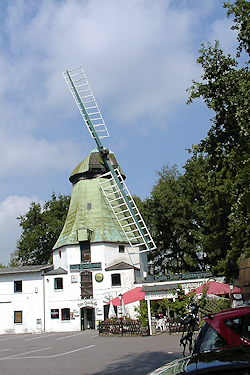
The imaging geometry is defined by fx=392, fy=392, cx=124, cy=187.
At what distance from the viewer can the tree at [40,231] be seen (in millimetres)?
50000

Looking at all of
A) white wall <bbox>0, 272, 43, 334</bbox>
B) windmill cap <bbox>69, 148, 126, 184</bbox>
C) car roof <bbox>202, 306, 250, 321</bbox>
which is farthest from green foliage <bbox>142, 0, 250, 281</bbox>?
white wall <bbox>0, 272, 43, 334</bbox>

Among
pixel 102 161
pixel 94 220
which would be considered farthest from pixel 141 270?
pixel 102 161

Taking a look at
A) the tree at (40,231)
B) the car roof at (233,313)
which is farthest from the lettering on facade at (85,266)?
the car roof at (233,313)

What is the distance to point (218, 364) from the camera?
3.41 meters

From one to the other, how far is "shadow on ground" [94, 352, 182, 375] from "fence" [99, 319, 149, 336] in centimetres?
941

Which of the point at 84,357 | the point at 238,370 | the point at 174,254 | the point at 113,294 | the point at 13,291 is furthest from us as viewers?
the point at 174,254

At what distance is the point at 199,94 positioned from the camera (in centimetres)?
1305

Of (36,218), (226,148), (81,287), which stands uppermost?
(36,218)

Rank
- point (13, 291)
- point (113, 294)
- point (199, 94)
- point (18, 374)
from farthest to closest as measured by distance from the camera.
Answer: point (13, 291) < point (113, 294) < point (199, 94) < point (18, 374)

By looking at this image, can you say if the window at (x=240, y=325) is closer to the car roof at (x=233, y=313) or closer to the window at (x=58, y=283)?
the car roof at (x=233, y=313)

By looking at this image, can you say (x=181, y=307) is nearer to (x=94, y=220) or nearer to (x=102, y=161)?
(x=94, y=220)

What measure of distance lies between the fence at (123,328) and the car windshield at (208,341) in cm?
1836

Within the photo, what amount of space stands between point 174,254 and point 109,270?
12.5m

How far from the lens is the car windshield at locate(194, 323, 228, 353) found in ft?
18.3
